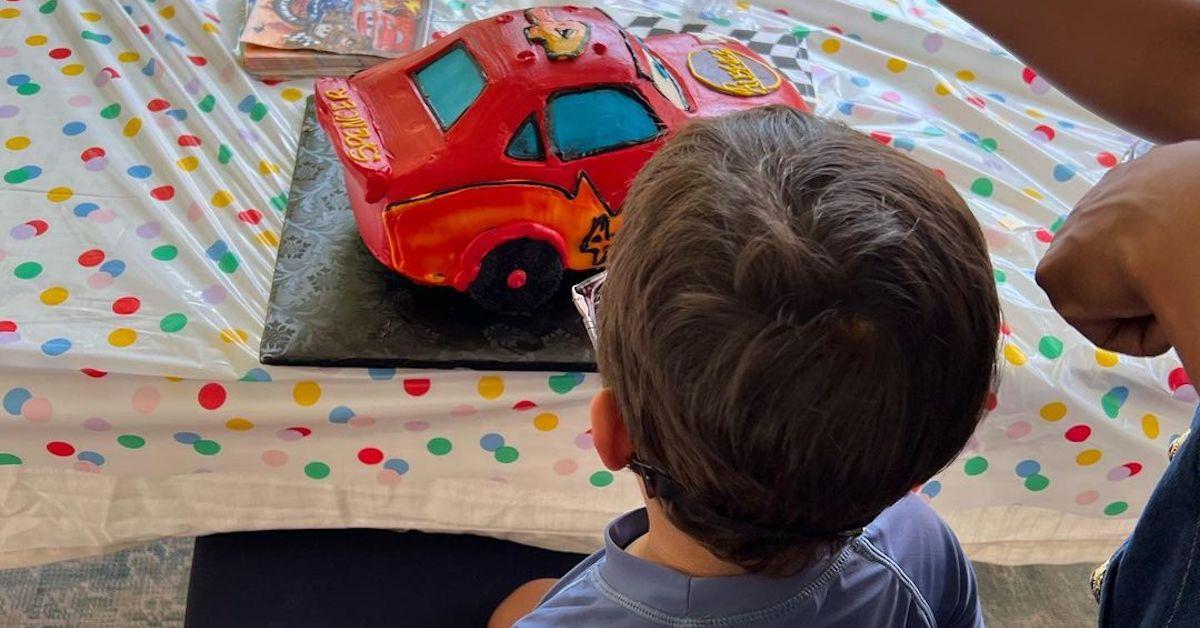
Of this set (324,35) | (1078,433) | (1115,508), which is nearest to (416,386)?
(324,35)

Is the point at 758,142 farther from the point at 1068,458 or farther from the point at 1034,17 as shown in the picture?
the point at 1068,458

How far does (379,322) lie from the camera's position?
85 centimetres

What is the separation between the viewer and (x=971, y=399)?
448 mm

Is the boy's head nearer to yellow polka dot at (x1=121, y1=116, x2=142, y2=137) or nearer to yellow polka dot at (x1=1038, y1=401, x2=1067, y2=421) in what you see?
yellow polka dot at (x1=1038, y1=401, x2=1067, y2=421)

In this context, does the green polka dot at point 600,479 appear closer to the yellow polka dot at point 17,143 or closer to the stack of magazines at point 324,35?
the stack of magazines at point 324,35

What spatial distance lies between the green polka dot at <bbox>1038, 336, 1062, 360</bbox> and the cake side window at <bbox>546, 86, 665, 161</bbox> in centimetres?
40

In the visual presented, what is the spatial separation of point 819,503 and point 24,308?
27.4 inches

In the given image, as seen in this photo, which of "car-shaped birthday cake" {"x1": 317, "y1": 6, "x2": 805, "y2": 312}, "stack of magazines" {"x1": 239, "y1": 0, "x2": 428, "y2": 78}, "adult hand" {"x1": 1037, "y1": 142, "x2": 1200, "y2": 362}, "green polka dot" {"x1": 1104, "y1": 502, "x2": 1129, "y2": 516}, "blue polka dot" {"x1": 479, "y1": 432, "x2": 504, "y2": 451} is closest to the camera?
"adult hand" {"x1": 1037, "y1": 142, "x2": 1200, "y2": 362}

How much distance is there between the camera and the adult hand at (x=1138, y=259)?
40 cm

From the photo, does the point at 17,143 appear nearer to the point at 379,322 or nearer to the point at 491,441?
the point at 379,322

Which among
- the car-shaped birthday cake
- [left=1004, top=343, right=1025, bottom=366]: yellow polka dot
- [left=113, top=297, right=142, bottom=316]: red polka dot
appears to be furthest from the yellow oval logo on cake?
[left=113, top=297, right=142, bottom=316]: red polka dot

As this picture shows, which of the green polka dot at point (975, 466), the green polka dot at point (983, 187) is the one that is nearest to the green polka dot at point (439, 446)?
the green polka dot at point (975, 466)

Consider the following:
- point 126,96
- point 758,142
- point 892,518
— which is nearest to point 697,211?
point 758,142

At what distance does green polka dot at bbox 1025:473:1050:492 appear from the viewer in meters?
0.96
